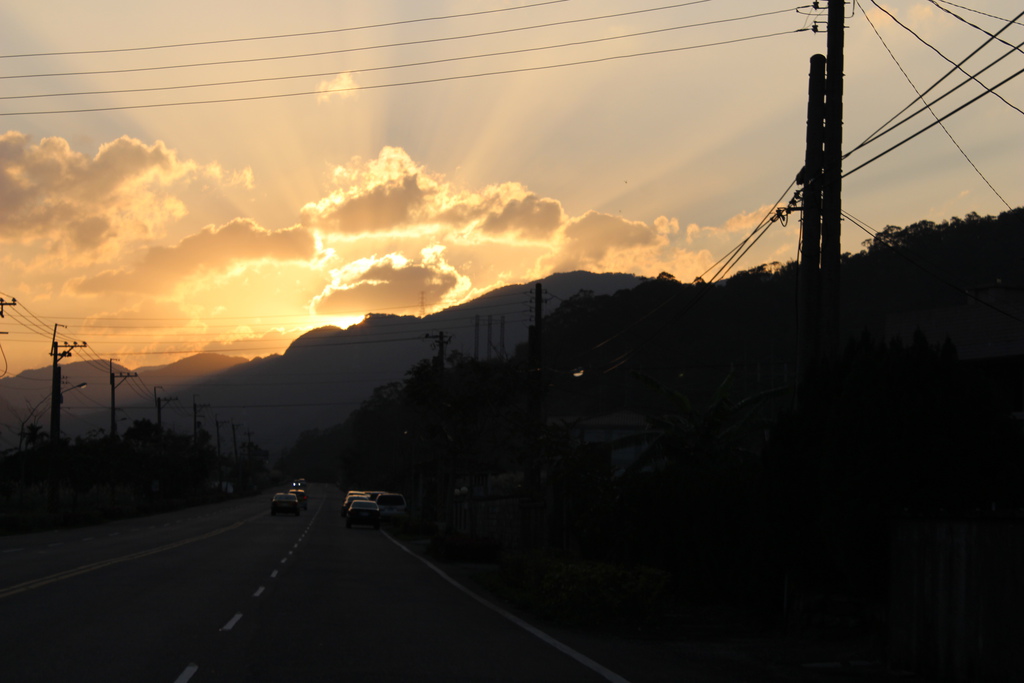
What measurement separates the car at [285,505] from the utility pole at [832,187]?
59346 mm

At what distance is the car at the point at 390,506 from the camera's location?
62188 millimetres

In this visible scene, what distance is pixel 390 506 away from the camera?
2490 inches

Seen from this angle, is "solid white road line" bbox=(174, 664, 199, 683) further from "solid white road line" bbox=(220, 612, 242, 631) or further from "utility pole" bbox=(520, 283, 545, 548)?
"utility pole" bbox=(520, 283, 545, 548)

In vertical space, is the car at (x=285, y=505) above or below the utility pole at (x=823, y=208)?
below

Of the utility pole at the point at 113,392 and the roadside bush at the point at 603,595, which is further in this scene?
the utility pole at the point at 113,392

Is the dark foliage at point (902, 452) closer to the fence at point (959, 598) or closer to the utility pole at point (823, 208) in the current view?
the fence at point (959, 598)

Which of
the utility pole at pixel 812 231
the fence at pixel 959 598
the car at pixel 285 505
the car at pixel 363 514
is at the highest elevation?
the utility pole at pixel 812 231

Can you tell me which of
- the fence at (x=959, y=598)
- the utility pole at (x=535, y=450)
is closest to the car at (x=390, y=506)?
the utility pole at (x=535, y=450)

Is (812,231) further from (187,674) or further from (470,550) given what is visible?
(470,550)

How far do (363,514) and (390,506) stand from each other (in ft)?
25.8

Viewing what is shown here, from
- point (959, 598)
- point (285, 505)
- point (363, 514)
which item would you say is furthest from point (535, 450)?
point (285, 505)

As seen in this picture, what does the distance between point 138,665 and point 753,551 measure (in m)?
8.61

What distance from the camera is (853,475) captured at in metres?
11.8

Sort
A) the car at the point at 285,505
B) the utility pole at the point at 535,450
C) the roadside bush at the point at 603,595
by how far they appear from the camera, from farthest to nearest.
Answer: the car at the point at 285,505
the utility pole at the point at 535,450
the roadside bush at the point at 603,595
